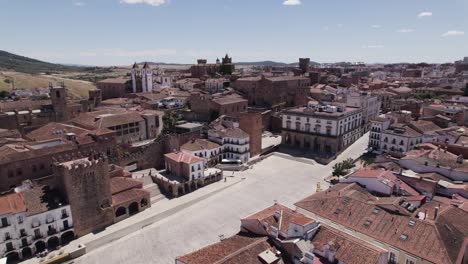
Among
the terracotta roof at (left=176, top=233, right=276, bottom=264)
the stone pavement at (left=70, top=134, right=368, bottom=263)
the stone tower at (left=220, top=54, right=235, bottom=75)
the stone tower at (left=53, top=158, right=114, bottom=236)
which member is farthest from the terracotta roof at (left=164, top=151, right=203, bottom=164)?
the stone tower at (left=220, top=54, right=235, bottom=75)

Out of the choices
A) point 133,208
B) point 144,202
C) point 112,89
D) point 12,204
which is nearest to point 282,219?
point 144,202

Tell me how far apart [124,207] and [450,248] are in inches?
1396

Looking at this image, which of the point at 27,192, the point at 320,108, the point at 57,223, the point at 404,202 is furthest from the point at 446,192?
the point at 27,192

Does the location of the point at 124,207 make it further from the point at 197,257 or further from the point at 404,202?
the point at 404,202

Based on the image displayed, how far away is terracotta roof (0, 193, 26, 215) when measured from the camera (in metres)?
32.2

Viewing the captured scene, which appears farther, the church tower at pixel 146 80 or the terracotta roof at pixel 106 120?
the church tower at pixel 146 80

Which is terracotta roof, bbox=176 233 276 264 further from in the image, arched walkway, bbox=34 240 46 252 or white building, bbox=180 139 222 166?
white building, bbox=180 139 222 166

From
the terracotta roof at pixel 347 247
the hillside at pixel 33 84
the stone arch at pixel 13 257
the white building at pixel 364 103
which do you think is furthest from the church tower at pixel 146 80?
the terracotta roof at pixel 347 247

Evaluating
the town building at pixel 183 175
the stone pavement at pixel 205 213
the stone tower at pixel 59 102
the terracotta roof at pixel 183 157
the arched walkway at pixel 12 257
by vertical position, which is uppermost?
the stone tower at pixel 59 102

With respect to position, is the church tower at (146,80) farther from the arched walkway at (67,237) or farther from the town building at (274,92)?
the arched walkway at (67,237)

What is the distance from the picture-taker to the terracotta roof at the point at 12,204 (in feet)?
106

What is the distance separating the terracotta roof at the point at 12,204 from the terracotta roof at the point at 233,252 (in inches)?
805

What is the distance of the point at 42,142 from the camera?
4734cm

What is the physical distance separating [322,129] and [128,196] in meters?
41.0
